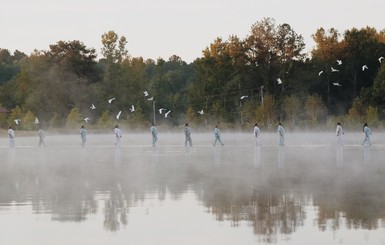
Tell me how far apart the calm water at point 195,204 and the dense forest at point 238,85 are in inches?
2639

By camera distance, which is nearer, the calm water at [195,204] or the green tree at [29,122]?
the calm water at [195,204]

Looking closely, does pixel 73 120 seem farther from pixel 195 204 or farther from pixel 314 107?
pixel 195 204

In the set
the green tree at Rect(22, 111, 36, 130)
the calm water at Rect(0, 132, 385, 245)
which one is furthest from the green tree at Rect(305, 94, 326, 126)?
the calm water at Rect(0, 132, 385, 245)

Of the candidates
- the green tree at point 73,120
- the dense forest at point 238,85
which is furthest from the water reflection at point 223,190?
the green tree at point 73,120

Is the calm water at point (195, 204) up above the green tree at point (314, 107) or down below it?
below

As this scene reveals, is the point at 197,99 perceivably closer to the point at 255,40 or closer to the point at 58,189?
the point at 255,40

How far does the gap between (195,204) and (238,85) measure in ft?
328

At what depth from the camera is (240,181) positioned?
25422 mm

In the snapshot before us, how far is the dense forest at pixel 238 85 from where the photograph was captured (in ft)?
351

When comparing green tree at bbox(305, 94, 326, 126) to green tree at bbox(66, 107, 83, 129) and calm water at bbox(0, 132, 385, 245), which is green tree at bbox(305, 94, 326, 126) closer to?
green tree at bbox(66, 107, 83, 129)

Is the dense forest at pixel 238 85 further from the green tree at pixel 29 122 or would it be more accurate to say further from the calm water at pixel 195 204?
the calm water at pixel 195 204

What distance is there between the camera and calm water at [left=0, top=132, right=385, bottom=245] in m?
14.3

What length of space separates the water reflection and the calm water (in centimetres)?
2

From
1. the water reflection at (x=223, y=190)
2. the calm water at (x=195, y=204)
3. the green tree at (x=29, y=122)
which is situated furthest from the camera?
the green tree at (x=29, y=122)
